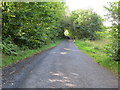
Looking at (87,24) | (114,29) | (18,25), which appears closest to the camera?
(114,29)

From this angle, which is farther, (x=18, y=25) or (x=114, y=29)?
(x=18, y=25)

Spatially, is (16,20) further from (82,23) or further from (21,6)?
(82,23)

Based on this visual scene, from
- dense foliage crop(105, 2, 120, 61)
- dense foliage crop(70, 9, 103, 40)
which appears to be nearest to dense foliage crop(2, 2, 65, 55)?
dense foliage crop(105, 2, 120, 61)

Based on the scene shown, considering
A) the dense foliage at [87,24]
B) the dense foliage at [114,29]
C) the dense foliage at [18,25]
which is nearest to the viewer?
the dense foliage at [114,29]

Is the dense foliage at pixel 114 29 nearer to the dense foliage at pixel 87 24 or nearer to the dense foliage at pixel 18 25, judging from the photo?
the dense foliage at pixel 18 25

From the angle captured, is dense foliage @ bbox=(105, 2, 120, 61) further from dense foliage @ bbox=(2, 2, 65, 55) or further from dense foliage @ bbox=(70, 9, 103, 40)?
dense foliage @ bbox=(70, 9, 103, 40)

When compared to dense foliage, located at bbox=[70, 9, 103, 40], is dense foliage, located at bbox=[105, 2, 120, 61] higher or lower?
lower

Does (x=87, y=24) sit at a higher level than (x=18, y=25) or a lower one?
higher

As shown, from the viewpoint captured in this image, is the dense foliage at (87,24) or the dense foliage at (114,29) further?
the dense foliage at (87,24)

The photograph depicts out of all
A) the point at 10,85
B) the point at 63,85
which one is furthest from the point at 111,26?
the point at 10,85

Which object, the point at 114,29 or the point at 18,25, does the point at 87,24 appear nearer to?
the point at 18,25

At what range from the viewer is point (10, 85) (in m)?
3.78

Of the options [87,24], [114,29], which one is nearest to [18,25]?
[114,29]

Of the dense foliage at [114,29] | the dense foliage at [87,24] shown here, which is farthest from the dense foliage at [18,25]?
Answer: the dense foliage at [87,24]
